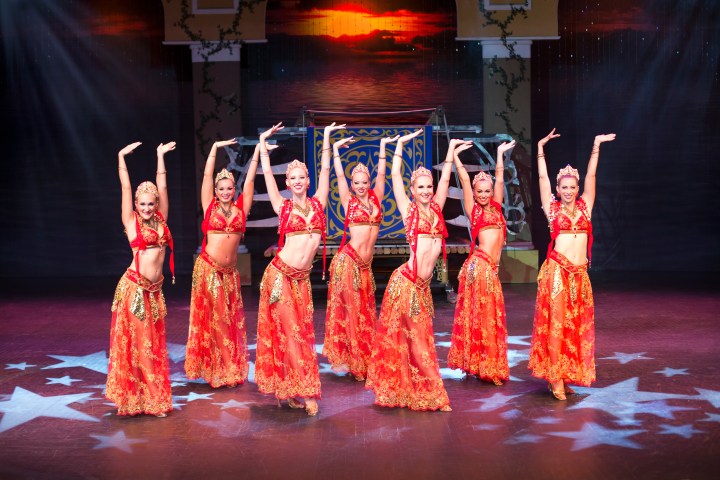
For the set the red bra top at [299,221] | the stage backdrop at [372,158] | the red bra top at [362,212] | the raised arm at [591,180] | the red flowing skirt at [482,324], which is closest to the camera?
the red bra top at [299,221]

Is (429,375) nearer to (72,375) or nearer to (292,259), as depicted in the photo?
(292,259)

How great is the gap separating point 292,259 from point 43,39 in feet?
24.9

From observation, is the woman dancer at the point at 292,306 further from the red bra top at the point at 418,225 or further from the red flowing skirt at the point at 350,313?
the red flowing skirt at the point at 350,313

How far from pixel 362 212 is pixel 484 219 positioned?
81 centimetres

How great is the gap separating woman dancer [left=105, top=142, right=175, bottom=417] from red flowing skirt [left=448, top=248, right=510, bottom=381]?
1904 millimetres

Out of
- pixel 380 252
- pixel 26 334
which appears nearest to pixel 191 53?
pixel 380 252

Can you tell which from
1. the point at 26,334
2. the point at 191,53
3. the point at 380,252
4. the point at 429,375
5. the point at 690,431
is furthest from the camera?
the point at 191,53

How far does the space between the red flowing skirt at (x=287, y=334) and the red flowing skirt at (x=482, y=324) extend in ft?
3.78

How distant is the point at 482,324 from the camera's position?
5855mm

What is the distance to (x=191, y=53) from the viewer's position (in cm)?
1106

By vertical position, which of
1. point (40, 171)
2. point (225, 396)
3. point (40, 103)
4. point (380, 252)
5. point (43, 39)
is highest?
point (43, 39)

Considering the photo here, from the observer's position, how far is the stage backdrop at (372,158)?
9.02 meters

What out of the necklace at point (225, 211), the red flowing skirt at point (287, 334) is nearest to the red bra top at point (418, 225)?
the red flowing skirt at point (287, 334)

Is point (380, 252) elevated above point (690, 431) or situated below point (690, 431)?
above
